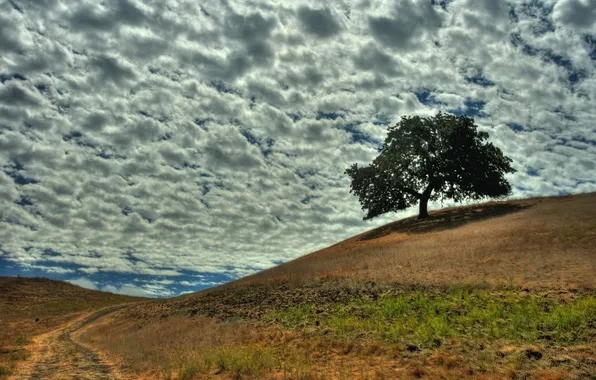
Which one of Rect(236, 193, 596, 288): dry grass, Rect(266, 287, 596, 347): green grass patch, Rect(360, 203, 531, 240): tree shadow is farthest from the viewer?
Rect(360, 203, 531, 240): tree shadow

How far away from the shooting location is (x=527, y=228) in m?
30.9

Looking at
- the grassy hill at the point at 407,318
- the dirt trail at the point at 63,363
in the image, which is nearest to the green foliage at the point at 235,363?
the grassy hill at the point at 407,318

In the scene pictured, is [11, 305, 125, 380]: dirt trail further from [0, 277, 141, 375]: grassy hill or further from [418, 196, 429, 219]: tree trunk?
[418, 196, 429, 219]: tree trunk

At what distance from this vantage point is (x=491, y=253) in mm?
26438

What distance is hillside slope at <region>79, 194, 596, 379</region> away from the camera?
40.6 ft

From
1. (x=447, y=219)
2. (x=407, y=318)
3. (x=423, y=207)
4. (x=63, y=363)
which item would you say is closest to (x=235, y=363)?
(x=407, y=318)

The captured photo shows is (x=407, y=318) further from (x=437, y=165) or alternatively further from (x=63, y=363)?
(x=437, y=165)

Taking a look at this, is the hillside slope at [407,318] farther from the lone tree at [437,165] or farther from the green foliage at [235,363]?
the lone tree at [437,165]

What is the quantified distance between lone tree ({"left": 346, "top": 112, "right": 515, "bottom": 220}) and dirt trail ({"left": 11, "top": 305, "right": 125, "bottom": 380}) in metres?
37.6

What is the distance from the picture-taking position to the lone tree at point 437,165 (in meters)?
50.0

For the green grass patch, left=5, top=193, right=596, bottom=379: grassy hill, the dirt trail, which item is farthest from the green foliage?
the dirt trail

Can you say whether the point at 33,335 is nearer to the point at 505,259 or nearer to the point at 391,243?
the point at 391,243

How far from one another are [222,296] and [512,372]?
24736 millimetres

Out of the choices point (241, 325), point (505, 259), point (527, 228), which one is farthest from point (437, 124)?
point (241, 325)
